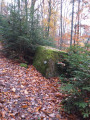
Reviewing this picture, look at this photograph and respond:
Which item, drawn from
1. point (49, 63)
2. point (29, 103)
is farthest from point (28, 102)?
point (49, 63)

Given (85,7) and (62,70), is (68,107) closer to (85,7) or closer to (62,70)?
(62,70)

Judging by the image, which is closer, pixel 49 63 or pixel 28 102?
pixel 28 102

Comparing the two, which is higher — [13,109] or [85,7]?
[85,7]

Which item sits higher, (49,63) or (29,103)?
(49,63)

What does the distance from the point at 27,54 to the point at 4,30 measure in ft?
6.78

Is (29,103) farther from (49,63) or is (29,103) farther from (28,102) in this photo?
(49,63)

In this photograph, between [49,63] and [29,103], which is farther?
[49,63]

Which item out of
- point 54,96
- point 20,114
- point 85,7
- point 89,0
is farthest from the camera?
point 85,7

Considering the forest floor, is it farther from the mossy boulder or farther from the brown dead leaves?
the mossy boulder

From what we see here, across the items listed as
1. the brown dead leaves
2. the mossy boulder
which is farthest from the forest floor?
the mossy boulder

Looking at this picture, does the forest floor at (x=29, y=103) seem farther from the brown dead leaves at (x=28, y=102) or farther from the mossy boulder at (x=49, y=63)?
the mossy boulder at (x=49, y=63)

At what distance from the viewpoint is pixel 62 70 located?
17.1 ft

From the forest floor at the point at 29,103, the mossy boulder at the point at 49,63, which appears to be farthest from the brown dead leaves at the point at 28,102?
the mossy boulder at the point at 49,63

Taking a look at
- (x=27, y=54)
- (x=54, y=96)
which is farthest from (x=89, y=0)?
(x=54, y=96)
